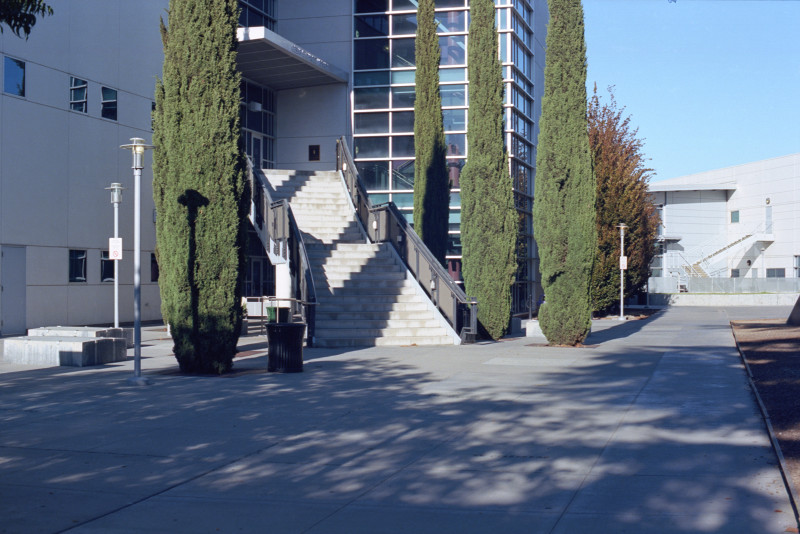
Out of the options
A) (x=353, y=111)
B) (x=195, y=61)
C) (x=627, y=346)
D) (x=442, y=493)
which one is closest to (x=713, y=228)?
(x=353, y=111)

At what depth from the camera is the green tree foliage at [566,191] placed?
60.3ft

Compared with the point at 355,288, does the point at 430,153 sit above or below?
above

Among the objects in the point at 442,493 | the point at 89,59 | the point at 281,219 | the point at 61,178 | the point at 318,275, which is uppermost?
the point at 89,59

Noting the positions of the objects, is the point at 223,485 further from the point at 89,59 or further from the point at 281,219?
the point at 89,59

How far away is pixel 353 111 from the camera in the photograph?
34.4m

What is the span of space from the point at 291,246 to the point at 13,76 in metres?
9.40

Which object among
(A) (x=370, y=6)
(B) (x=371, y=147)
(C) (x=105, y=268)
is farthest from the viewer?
(A) (x=370, y=6)

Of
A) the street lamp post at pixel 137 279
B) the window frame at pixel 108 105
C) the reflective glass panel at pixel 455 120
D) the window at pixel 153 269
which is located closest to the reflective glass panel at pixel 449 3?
the reflective glass panel at pixel 455 120

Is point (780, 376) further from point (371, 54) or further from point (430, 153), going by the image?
point (371, 54)

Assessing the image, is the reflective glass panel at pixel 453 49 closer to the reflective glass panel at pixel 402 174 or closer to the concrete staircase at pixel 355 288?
the reflective glass panel at pixel 402 174

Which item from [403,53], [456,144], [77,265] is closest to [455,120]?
[456,144]

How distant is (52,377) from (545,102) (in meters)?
12.2

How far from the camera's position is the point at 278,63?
31.3 metres

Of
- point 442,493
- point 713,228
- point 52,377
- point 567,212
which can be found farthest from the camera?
point 713,228
